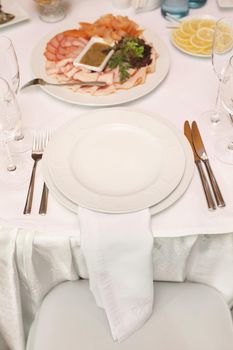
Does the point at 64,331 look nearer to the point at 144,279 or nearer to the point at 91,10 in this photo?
the point at 144,279

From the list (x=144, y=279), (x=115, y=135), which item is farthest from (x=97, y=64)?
(x=144, y=279)

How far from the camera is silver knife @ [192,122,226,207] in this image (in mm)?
773

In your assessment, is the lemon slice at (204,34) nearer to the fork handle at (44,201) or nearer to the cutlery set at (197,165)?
the cutlery set at (197,165)

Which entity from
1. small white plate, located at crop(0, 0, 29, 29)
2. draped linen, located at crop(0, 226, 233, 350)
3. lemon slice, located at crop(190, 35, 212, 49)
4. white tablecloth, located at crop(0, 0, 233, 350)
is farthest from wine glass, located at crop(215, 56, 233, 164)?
small white plate, located at crop(0, 0, 29, 29)

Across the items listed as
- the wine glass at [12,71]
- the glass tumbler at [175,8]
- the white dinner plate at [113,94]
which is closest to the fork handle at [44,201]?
the wine glass at [12,71]

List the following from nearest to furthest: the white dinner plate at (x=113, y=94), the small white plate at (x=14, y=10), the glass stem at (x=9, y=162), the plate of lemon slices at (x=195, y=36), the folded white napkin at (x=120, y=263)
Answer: the folded white napkin at (x=120, y=263) → the glass stem at (x=9, y=162) → the white dinner plate at (x=113, y=94) → the plate of lemon slices at (x=195, y=36) → the small white plate at (x=14, y=10)

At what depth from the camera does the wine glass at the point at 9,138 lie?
2.71 ft

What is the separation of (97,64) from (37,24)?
35cm

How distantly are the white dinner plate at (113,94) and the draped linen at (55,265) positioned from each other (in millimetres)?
364

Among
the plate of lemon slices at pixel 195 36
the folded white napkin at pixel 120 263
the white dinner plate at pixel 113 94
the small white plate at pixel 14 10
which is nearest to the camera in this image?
the folded white napkin at pixel 120 263

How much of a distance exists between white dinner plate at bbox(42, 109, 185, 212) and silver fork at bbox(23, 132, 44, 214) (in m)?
0.03

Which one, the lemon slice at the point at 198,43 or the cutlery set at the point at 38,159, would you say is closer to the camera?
the cutlery set at the point at 38,159

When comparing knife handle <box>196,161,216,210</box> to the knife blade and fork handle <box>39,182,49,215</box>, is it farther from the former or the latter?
fork handle <box>39,182,49,215</box>

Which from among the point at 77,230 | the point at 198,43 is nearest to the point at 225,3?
the point at 198,43
